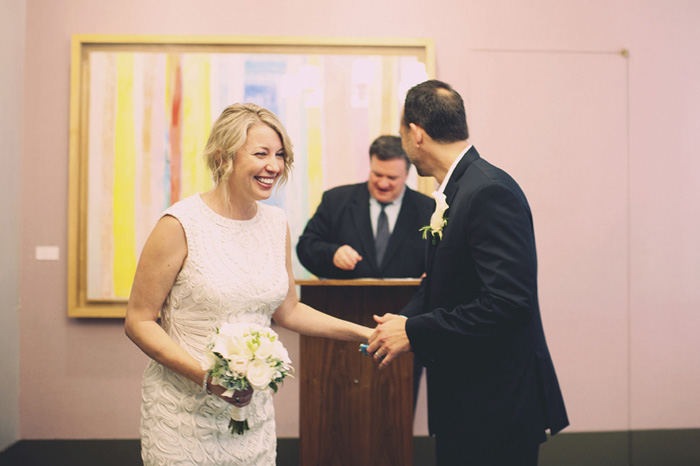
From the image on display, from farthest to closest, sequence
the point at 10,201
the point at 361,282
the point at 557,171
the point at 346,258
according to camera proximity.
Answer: the point at 557,171
the point at 10,201
the point at 346,258
the point at 361,282

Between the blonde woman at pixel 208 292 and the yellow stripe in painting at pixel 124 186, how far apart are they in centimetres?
219

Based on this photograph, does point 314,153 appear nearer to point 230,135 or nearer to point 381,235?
point 381,235

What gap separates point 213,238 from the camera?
6.33 ft

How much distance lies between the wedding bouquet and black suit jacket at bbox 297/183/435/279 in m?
1.77

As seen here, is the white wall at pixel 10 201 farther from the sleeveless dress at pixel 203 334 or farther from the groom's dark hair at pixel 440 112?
the groom's dark hair at pixel 440 112

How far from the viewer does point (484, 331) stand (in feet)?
6.37

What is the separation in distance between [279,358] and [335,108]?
268cm

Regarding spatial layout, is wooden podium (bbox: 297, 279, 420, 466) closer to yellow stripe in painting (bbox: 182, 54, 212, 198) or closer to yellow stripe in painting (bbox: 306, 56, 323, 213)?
yellow stripe in painting (bbox: 306, 56, 323, 213)

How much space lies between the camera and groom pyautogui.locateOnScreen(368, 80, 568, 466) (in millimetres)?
1917

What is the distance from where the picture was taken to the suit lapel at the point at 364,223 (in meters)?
3.60

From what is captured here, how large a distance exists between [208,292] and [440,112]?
108 centimetres

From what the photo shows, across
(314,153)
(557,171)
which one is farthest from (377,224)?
(557,171)

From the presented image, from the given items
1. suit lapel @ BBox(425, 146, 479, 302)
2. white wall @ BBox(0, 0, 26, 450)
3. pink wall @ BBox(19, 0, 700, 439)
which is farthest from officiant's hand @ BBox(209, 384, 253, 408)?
white wall @ BBox(0, 0, 26, 450)

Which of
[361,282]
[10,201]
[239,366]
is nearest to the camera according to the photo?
[239,366]
